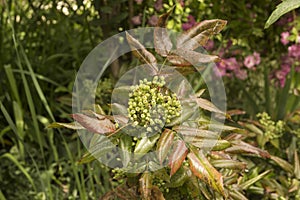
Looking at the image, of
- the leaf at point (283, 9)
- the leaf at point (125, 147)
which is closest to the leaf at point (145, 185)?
the leaf at point (125, 147)

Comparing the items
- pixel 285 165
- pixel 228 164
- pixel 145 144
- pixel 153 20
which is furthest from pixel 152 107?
pixel 153 20

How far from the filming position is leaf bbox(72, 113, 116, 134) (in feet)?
3.96

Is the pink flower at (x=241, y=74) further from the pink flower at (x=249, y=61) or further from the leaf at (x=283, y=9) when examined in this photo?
the leaf at (x=283, y=9)

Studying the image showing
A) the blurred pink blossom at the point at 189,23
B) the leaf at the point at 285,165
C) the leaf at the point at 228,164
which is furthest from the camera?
the blurred pink blossom at the point at 189,23

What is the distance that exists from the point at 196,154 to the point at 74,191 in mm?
1088

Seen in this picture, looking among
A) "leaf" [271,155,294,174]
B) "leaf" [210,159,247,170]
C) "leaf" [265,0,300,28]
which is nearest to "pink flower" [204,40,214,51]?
"leaf" [271,155,294,174]

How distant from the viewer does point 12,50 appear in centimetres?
264

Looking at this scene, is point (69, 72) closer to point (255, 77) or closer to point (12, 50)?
point (12, 50)

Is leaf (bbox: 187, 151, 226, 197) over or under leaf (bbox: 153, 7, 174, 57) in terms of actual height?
under

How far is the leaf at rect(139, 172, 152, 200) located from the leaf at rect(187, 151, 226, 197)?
0.13 m

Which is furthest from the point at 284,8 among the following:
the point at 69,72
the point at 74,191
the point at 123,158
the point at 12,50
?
the point at 12,50

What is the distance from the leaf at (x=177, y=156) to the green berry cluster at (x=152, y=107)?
0.19 feet

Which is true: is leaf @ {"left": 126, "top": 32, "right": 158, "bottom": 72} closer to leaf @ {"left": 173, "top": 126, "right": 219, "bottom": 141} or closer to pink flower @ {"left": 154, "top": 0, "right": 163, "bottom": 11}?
leaf @ {"left": 173, "top": 126, "right": 219, "bottom": 141}

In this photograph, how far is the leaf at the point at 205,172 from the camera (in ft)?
3.87
